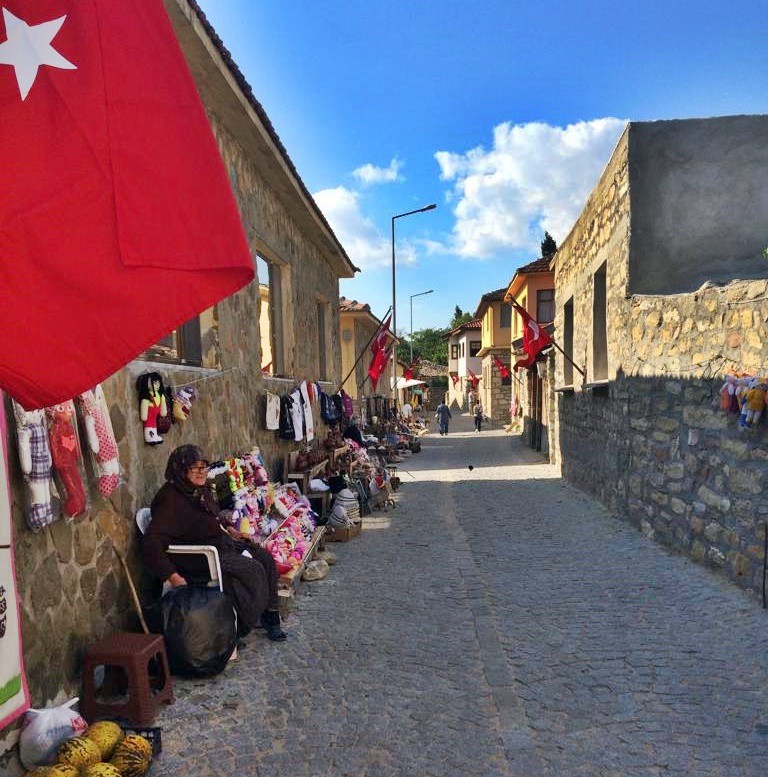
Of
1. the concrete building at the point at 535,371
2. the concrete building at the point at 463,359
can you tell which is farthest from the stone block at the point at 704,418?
the concrete building at the point at 463,359

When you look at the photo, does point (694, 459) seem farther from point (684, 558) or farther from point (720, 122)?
point (720, 122)

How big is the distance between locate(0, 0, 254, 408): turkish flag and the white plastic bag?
2058 millimetres

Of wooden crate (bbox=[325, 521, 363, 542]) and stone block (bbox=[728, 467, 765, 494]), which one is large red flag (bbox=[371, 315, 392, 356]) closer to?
wooden crate (bbox=[325, 521, 363, 542])

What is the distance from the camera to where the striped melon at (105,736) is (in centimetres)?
260

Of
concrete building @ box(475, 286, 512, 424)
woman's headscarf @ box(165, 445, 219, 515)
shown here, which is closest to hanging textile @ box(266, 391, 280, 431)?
woman's headscarf @ box(165, 445, 219, 515)

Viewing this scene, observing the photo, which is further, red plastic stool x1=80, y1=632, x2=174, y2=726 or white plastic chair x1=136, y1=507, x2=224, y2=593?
white plastic chair x1=136, y1=507, x2=224, y2=593

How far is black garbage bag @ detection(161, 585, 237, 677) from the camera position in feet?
11.4

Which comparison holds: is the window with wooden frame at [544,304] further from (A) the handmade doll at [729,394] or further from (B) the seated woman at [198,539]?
(B) the seated woman at [198,539]

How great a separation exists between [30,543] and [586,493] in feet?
27.9

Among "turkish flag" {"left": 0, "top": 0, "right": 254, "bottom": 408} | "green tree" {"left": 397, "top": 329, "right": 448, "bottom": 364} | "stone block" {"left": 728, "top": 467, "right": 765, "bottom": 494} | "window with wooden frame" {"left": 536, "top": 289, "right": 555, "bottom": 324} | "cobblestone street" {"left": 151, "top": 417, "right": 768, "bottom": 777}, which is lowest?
"cobblestone street" {"left": 151, "top": 417, "right": 768, "bottom": 777}

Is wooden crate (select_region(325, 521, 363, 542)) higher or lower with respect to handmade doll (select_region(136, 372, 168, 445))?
lower

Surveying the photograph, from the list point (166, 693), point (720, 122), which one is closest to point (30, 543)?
point (166, 693)

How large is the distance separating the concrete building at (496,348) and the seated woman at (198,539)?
27.2 m

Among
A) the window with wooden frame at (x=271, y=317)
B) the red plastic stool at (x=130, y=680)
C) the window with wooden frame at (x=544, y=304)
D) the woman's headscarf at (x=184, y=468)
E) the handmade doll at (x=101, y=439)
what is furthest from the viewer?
the window with wooden frame at (x=544, y=304)
